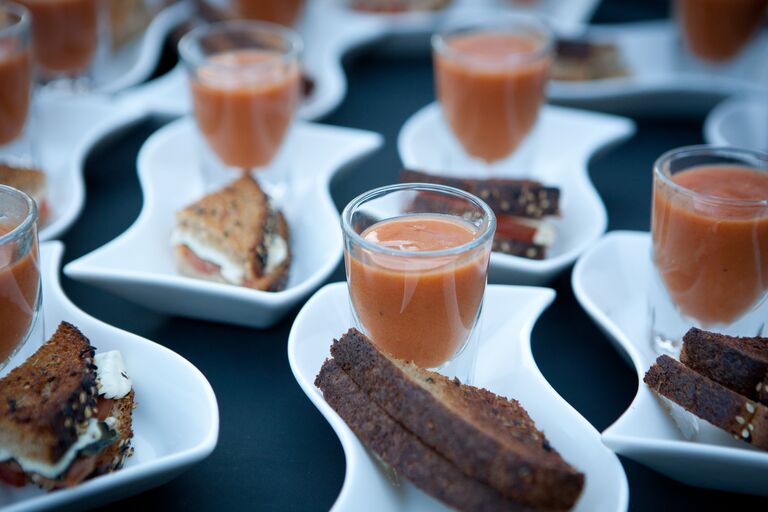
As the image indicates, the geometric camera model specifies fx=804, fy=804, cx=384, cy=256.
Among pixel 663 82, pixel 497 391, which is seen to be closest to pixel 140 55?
pixel 663 82

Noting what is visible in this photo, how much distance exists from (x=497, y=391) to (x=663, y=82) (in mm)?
1732

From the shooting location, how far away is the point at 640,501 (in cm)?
152

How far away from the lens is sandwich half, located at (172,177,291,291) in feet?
6.63

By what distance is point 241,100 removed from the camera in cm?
247

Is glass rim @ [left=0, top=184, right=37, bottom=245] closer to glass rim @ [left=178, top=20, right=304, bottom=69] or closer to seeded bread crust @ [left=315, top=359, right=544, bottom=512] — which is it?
seeded bread crust @ [left=315, top=359, right=544, bottom=512]

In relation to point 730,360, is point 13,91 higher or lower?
higher

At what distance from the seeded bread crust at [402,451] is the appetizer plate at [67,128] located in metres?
1.35

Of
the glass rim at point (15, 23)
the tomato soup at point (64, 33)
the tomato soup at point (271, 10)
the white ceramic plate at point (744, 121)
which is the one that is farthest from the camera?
the tomato soup at point (271, 10)

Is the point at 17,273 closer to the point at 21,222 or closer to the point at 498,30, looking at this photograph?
the point at 21,222

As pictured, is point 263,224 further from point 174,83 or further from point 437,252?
point 174,83

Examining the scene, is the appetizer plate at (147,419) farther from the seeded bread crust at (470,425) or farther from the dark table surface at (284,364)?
the seeded bread crust at (470,425)

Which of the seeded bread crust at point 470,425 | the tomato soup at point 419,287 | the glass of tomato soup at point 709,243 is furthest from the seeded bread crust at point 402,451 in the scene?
the glass of tomato soup at point 709,243

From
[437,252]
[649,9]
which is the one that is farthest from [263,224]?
[649,9]

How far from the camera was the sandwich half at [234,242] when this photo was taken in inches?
79.5
